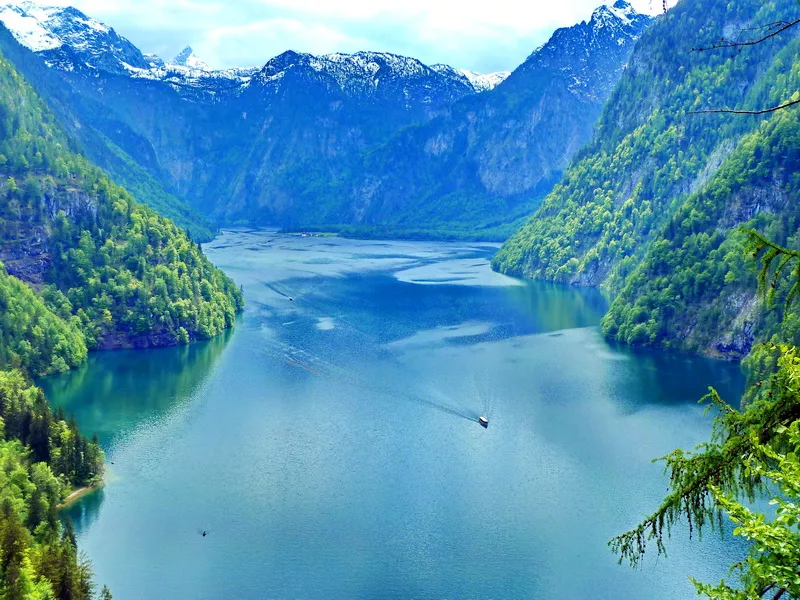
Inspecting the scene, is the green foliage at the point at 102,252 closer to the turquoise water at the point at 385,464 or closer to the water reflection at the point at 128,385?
the water reflection at the point at 128,385

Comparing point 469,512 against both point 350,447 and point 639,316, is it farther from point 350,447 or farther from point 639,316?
point 639,316

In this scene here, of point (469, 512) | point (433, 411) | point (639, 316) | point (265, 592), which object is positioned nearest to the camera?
point (265, 592)

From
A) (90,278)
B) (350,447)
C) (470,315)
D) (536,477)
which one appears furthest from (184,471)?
(470,315)

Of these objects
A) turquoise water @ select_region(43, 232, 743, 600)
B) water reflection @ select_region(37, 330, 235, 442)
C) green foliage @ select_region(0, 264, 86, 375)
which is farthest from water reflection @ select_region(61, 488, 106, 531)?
green foliage @ select_region(0, 264, 86, 375)

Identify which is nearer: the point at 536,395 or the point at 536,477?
the point at 536,477

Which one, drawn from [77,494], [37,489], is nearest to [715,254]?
[77,494]

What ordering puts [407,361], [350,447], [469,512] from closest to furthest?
[469,512] → [350,447] → [407,361]

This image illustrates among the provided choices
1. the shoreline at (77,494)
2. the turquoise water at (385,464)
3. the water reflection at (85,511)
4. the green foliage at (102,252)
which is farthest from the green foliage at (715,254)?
the water reflection at (85,511)

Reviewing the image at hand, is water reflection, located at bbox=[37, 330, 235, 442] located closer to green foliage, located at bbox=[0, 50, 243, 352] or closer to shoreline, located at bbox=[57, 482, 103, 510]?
green foliage, located at bbox=[0, 50, 243, 352]
